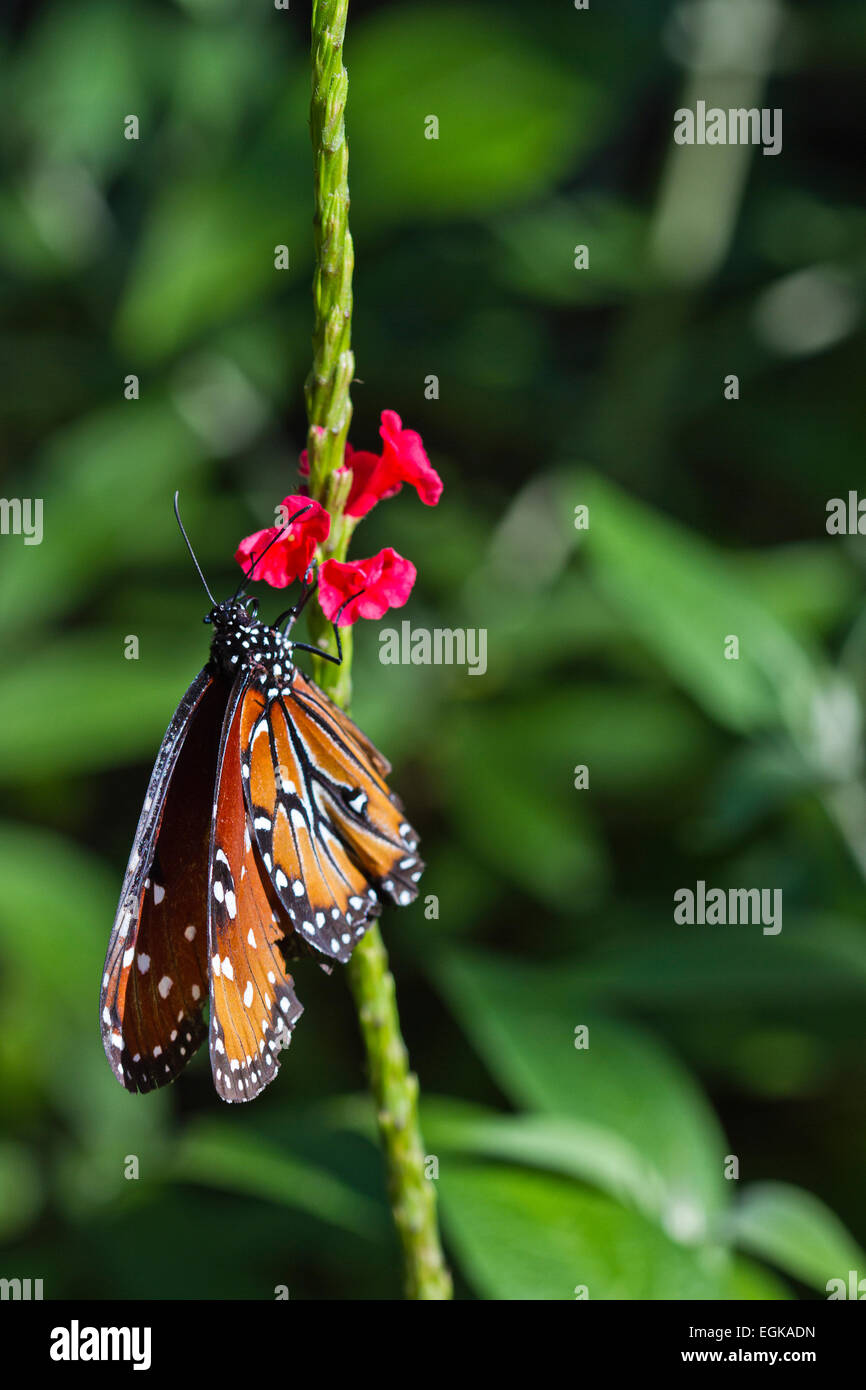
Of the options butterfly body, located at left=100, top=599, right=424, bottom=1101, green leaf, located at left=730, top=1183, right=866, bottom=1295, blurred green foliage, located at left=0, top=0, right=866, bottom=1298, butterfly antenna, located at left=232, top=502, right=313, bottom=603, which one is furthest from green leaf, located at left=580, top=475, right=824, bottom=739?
butterfly antenna, located at left=232, top=502, right=313, bottom=603

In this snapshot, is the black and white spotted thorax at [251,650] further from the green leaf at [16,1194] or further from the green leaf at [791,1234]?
the green leaf at [16,1194]

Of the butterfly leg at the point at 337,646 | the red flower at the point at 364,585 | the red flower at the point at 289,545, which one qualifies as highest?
the red flower at the point at 289,545

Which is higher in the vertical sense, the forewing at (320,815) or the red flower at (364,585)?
the red flower at (364,585)

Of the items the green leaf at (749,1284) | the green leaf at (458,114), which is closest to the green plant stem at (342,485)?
the green leaf at (749,1284)

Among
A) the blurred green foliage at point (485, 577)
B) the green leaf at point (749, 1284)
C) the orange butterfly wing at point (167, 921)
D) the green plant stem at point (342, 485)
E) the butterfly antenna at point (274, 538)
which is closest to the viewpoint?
the green plant stem at point (342, 485)

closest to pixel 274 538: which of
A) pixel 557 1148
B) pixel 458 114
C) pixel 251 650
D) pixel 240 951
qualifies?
pixel 251 650

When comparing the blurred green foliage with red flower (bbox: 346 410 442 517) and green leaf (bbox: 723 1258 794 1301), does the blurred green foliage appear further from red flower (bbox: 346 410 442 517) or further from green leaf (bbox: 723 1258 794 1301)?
red flower (bbox: 346 410 442 517)
